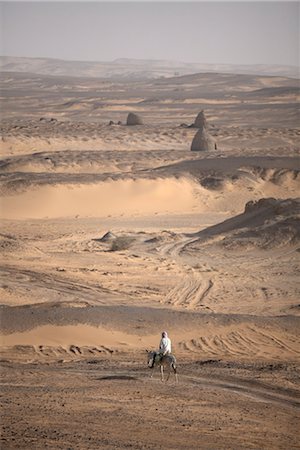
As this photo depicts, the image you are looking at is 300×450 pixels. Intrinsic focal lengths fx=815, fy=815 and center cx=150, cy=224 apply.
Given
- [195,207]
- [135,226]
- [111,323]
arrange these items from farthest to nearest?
[195,207], [135,226], [111,323]

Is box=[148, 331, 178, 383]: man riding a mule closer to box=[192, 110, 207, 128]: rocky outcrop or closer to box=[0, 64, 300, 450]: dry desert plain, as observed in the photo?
box=[0, 64, 300, 450]: dry desert plain

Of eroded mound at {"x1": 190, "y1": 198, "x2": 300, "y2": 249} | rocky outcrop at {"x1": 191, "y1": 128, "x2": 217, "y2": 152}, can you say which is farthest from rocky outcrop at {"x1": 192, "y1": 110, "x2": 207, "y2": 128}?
eroded mound at {"x1": 190, "y1": 198, "x2": 300, "y2": 249}

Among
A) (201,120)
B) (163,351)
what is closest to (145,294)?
(163,351)

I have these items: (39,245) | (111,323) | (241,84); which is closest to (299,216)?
(39,245)

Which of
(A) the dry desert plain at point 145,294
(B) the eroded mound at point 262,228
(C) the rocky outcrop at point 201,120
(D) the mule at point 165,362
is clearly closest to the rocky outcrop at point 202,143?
(A) the dry desert plain at point 145,294

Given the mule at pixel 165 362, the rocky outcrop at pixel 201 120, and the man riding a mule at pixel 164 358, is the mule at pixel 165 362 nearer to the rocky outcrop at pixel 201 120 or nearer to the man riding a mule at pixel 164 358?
the man riding a mule at pixel 164 358

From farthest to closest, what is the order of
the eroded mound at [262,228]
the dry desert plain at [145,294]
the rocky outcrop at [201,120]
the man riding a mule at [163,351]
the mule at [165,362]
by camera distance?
1. the rocky outcrop at [201,120]
2. the eroded mound at [262,228]
3. the man riding a mule at [163,351]
4. the mule at [165,362]
5. the dry desert plain at [145,294]

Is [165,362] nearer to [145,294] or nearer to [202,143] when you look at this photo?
[145,294]

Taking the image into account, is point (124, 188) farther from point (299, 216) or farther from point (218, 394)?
point (218, 394)
